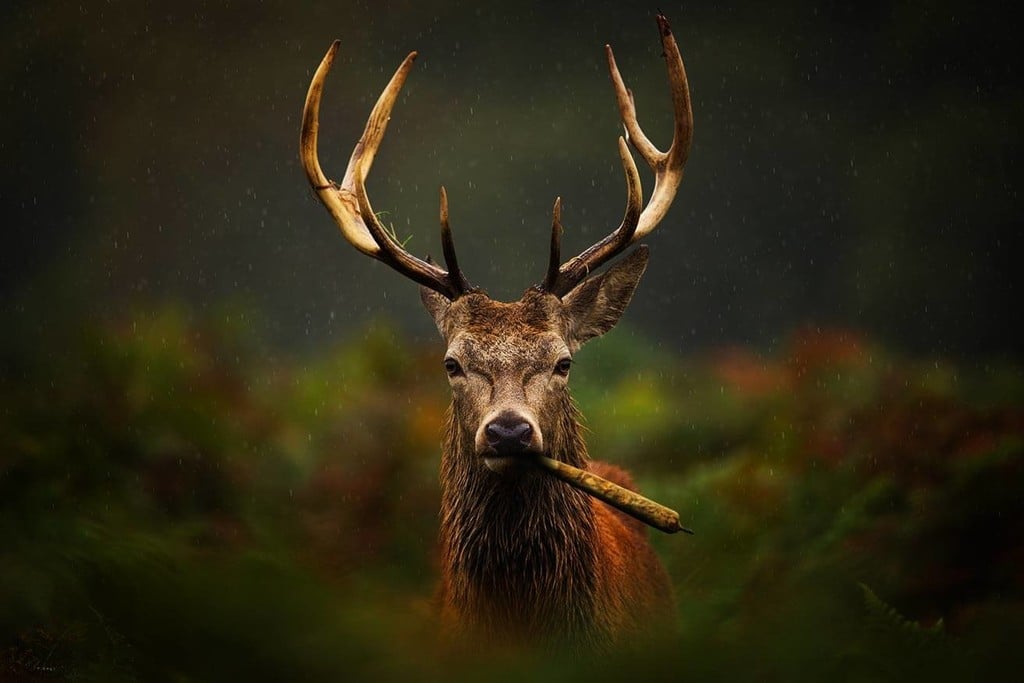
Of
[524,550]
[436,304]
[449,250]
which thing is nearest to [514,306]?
[449,250]

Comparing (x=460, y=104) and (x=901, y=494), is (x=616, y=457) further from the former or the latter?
(x=460, y=104)

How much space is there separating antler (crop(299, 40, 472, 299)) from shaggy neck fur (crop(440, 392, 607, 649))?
1.69 ft

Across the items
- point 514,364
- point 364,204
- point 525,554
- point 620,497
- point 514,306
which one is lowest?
point 620,497

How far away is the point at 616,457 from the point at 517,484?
3.65 m

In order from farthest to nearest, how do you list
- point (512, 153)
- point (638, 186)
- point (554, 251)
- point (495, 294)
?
point (512, 153) → point (495, 294) → point (638, 186) → point (554, 251)

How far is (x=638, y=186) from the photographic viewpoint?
4.37 metres

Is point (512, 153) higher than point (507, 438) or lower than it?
higher

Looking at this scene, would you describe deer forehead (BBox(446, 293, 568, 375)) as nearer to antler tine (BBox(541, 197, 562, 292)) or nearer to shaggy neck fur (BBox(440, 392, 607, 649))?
antler tine (BBox(541, 197, 562, 292))

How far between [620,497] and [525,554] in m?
0.86

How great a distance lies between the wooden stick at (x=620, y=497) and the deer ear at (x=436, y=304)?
36.9 inches

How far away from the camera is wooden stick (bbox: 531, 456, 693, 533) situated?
3.19 m

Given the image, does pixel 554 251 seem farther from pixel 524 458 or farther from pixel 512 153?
pixel 512 153

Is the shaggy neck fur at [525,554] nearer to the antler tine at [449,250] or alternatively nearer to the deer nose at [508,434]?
the deer nose at [508,434]

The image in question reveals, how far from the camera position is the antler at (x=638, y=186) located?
172 inches
